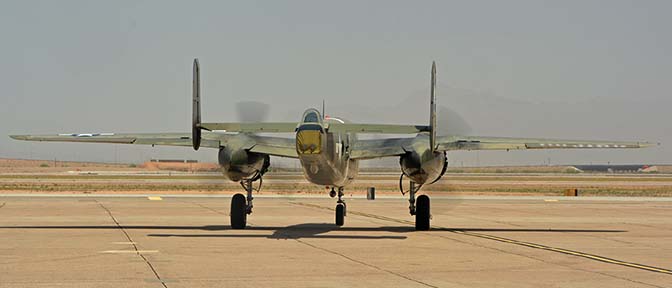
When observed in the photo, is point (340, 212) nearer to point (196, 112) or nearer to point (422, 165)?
point (422, 165)

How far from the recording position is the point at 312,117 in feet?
70.9

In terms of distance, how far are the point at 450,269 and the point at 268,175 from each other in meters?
12.2

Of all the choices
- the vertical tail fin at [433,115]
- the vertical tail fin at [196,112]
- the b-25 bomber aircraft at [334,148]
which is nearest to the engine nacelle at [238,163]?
the b-25 bomber aircraft at [334,148]

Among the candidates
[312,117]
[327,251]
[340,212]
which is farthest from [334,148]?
[340,212]

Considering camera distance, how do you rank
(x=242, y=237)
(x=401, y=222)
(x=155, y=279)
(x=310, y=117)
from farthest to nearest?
(x=401, y=222) → (x=242, y=237) → (x=310, y=117) → (x=155, y=279)

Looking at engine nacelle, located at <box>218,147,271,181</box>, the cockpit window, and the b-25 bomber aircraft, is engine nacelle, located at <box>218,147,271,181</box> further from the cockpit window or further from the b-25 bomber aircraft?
the cockpit window

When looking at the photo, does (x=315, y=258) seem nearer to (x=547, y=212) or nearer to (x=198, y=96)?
(x=198, y=96)

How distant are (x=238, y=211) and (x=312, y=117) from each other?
6.13 m

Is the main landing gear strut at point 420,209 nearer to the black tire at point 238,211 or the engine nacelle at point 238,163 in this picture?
the engine nacelle at point 238,163

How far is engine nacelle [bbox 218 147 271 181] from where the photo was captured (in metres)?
25.1

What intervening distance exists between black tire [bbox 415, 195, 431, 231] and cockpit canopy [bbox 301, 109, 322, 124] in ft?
19.8

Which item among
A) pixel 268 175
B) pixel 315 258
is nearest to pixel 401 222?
pixel 268 175

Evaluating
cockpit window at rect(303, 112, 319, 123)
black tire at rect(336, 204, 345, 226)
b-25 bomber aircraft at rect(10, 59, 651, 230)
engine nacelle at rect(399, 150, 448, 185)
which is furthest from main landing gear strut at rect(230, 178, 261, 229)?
cockpit window at rect(303, 112, 319, 123)

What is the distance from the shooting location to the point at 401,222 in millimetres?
31734
